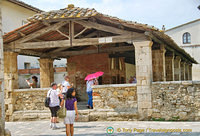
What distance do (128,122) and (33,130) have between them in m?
3.15

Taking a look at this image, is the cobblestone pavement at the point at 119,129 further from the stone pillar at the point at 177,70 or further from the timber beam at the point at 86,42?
the stone pillar at the point at 177,70

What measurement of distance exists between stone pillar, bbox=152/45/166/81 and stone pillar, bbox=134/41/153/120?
85.9 inches

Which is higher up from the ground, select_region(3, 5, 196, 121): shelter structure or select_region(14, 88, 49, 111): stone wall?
select_region(3, 5, 196, 121): shelter structure

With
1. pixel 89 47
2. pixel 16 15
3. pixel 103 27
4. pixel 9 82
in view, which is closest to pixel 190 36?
pixel 16 15

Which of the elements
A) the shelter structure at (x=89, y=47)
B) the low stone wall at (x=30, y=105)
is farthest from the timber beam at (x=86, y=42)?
the low stone wall at (x=30, y=105)

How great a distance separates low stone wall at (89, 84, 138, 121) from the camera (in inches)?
394

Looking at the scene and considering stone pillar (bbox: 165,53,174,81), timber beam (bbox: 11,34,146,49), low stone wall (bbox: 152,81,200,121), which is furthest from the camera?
stone pillar (bbox: 165,53,174,81)

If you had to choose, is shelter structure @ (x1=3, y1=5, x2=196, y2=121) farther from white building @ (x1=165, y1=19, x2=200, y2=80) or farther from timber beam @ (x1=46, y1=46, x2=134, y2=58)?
white building @ (x1=165, y1=19, x2=200, y2=80)

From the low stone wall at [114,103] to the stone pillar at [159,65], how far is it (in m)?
2.39

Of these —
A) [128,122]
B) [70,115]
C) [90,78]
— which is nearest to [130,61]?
[90,78]

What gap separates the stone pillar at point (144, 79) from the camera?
9.82m

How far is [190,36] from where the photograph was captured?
33.5 m

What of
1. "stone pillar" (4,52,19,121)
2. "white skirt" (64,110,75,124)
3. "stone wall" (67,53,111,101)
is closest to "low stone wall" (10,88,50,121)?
"stone pillar" (4,52,19,121)

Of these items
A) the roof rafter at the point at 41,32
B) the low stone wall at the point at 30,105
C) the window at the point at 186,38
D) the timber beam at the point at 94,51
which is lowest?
the low stone wall at the point at 30,105
